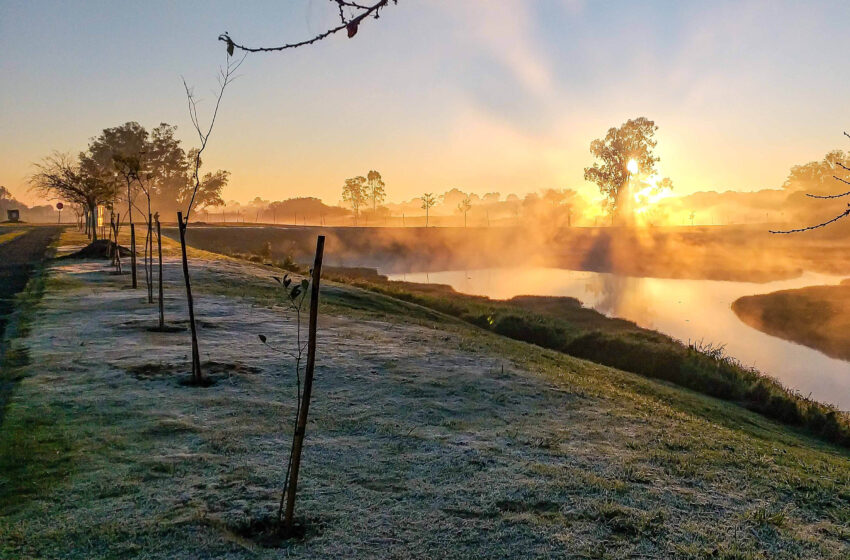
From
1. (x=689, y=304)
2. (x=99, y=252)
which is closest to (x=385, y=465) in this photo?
(x=99, y=252)

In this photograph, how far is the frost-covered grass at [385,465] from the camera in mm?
5887

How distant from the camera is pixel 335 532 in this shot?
5.94 meters

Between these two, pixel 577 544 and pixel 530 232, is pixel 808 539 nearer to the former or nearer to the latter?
pixel 577 544

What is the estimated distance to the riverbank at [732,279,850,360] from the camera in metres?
35.9

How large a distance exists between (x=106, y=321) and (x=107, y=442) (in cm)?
945

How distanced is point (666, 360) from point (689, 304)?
29082 mm

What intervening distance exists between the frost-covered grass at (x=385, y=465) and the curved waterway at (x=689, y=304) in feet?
55.1

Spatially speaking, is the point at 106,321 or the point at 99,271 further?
the point at 99,271

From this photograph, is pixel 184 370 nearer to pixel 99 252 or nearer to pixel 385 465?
pixel 385 465

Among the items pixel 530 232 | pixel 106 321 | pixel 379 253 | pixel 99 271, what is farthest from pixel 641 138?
pixel 106 321

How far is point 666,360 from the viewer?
80.1 feet

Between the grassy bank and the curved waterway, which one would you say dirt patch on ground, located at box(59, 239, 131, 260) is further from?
the curved waterway

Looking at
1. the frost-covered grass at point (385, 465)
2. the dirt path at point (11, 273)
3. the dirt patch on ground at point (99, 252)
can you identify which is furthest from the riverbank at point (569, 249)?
the frost-covered grass at point (385, 465)

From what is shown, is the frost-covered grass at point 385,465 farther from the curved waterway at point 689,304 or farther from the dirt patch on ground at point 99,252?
the dirt patch on ground at point 99,252
